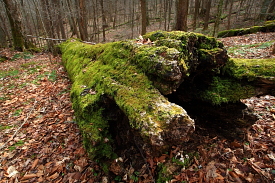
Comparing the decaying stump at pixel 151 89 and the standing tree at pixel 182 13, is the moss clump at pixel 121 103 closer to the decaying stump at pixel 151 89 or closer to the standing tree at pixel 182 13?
the decaying stump at pixel 151 89

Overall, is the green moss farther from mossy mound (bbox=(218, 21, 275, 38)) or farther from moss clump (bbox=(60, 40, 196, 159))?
mossy mound (bbox=(218, 21, 275, 38))

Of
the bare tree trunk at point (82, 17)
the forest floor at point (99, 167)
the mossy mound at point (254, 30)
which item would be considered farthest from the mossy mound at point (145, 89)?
the mossy mound at point (254, 30)

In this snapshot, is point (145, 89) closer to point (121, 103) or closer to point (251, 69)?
point (121, 103)

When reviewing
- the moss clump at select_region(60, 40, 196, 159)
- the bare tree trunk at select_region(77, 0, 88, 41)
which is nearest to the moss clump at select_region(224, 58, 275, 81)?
the moss clump at select_region(60, 40, 196, 159)

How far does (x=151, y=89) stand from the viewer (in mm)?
2359

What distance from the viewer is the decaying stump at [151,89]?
186cm

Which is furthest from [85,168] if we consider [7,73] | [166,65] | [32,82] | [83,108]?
[7,73]

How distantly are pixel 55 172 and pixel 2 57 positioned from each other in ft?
39.7

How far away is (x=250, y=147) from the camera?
2.85m

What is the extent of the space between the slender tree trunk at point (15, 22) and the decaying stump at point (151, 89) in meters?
12.9

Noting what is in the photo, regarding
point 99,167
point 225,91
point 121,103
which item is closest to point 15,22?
point 99,167

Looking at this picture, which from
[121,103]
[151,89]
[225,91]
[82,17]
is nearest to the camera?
[121,103]

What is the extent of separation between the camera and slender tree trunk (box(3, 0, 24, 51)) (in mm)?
11375

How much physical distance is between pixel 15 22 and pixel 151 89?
583 inches
